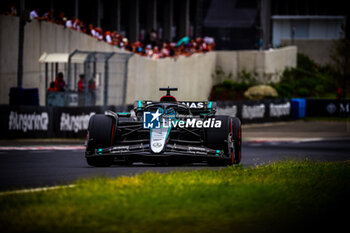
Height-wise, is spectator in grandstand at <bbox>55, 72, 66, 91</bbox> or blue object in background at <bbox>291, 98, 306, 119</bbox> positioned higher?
spectator in grandstand at <bbox>55, 72, 66, 91</bbox>

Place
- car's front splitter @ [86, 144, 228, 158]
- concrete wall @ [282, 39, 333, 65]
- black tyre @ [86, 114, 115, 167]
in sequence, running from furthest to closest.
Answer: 1. concrete wall @ [282, 39, 333, 65]
2. black tyre @ [86, 114, 115, 167]
3. car's front splitter @ [86, 144, 228, 158]

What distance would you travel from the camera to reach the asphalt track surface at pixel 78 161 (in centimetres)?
1251

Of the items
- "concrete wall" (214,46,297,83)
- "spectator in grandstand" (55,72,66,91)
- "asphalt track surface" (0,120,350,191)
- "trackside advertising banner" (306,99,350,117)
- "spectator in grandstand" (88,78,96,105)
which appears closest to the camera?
"asphalt track surface" (0,120,350,191)

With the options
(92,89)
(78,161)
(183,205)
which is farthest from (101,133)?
(92,89)

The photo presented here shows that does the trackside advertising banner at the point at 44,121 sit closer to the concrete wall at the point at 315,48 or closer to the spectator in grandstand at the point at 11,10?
the spectator in grandstand at the point at 11,10

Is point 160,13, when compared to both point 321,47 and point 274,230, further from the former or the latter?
point 274,230

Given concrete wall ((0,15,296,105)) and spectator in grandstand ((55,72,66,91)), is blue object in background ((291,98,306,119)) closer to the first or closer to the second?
concrete wall ((0,15,296,105))

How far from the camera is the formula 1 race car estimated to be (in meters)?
14.1

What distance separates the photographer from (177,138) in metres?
14.9

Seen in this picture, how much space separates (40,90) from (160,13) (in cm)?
2738

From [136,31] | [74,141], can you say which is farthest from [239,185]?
[136,31]

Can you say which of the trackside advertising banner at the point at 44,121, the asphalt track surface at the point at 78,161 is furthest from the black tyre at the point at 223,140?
the trackside advertising banner at the point at 44,121

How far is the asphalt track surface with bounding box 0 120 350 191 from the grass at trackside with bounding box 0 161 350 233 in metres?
1.42

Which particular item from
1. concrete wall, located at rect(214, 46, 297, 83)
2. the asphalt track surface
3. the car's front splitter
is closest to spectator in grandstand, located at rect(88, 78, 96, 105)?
the asphalt track surface
